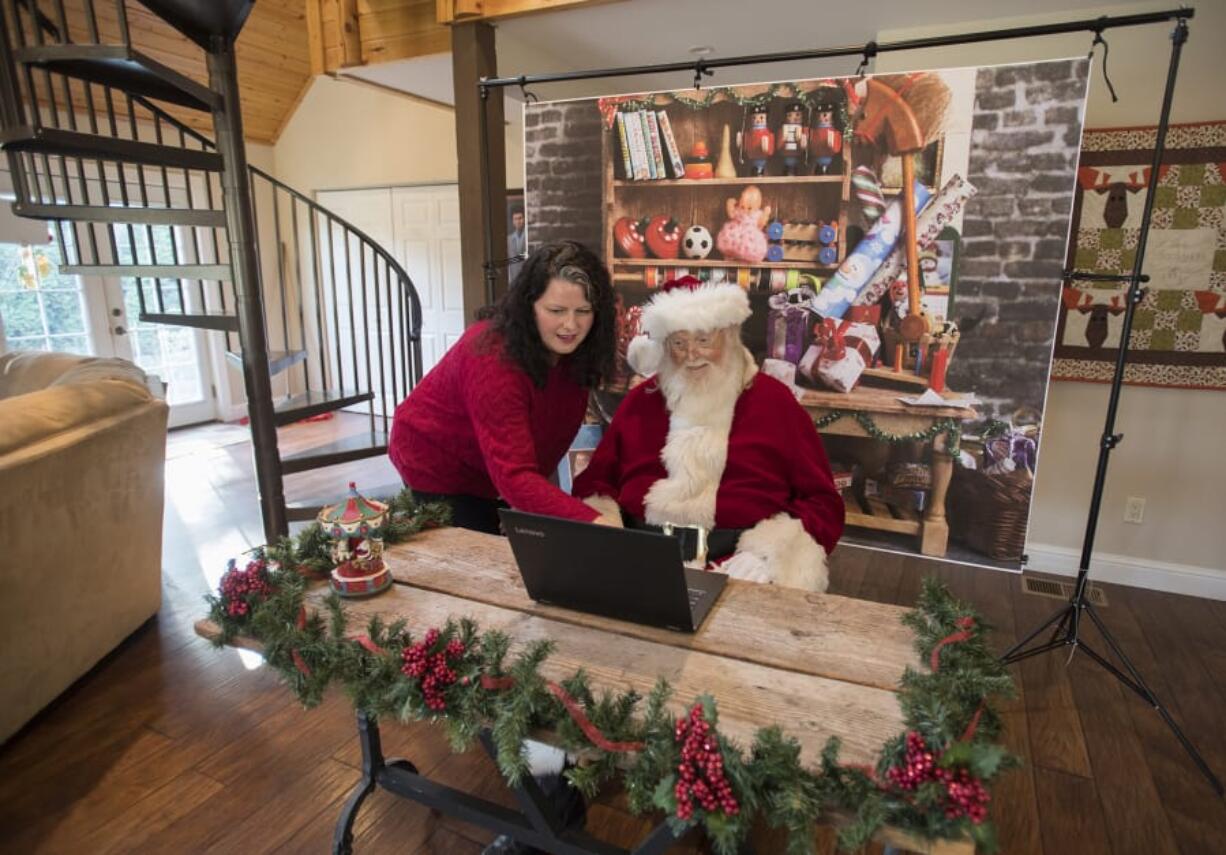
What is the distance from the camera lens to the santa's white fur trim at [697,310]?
1688mm

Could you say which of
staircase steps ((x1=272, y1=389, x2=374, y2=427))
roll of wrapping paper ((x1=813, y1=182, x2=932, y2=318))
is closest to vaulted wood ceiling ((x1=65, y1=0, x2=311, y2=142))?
staircase steps ((x1=272, y1=389, x2=374, y2=427))

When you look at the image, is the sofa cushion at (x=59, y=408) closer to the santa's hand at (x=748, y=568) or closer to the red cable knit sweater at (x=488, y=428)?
the red cable knit sweater at (x=488, y=428)

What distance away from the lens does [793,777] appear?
2.76 feet

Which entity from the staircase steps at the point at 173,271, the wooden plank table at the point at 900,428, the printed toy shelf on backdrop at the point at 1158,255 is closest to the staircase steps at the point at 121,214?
the staircase steps at the point at 173,271

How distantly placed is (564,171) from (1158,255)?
2203 millimetres

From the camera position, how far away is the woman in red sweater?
1.58 m

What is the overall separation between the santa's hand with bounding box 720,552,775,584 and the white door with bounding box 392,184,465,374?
13.0 ft

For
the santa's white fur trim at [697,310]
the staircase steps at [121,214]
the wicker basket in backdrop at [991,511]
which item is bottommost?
the wicker basket in backdrop at [991,511]

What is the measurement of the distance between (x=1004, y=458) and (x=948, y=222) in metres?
0.72

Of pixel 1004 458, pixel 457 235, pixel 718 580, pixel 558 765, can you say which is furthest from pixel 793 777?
pixel 457 235

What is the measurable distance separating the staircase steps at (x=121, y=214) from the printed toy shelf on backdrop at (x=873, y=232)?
1324 millimetres

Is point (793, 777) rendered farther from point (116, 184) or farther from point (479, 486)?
point (116, 184)

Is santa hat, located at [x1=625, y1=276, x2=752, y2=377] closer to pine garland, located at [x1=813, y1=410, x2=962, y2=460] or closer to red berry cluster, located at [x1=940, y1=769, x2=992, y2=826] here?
pine garland, located at [x1=813, y1=410, x2=962, y2=460]

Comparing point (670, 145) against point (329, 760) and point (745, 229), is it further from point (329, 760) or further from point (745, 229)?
point (329, 760)
